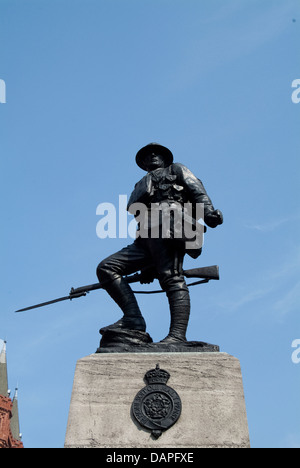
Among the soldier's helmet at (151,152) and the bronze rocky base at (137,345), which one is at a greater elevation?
the soldier's helmet at (151,152)

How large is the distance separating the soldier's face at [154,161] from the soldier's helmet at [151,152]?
53 mm

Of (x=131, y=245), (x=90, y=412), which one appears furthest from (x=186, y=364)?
(x=131, y=245)

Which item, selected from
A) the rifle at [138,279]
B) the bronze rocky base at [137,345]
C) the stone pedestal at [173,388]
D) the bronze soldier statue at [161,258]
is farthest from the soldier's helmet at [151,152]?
the stone pedestal at [173,388]

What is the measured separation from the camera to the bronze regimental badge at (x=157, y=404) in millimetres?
5445

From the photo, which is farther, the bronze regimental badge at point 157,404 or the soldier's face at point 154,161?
the soldier's face at point 154,161

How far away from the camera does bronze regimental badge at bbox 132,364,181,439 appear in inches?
214

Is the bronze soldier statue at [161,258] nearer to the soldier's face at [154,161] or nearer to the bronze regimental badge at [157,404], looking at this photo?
the soldier's face at [154,161]

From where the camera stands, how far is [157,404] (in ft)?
18.3

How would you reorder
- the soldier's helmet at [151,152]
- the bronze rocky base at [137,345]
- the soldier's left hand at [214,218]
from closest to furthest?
A: the bronze rocky base at [137,345] → the soldier's left hand at [214,218] → the soldier's helmet at [151,152]

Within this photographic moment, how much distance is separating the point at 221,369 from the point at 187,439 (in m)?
0.91

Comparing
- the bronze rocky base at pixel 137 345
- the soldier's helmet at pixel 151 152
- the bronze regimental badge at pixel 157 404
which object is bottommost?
the bronze regimental badge at pixel 157 404

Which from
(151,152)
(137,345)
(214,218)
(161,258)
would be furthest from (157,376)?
(151,152)

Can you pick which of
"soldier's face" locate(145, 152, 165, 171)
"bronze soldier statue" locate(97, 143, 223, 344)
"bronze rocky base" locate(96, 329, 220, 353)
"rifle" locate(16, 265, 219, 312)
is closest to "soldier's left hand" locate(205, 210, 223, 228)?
"bronze soldier statue" locate(97, 143, 223, 344)

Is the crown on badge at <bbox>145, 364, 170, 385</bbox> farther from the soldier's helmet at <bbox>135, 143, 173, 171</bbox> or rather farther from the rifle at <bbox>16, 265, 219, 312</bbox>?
the soldier's helmet at <bbox>135, 143, 173, 171</bbox>
